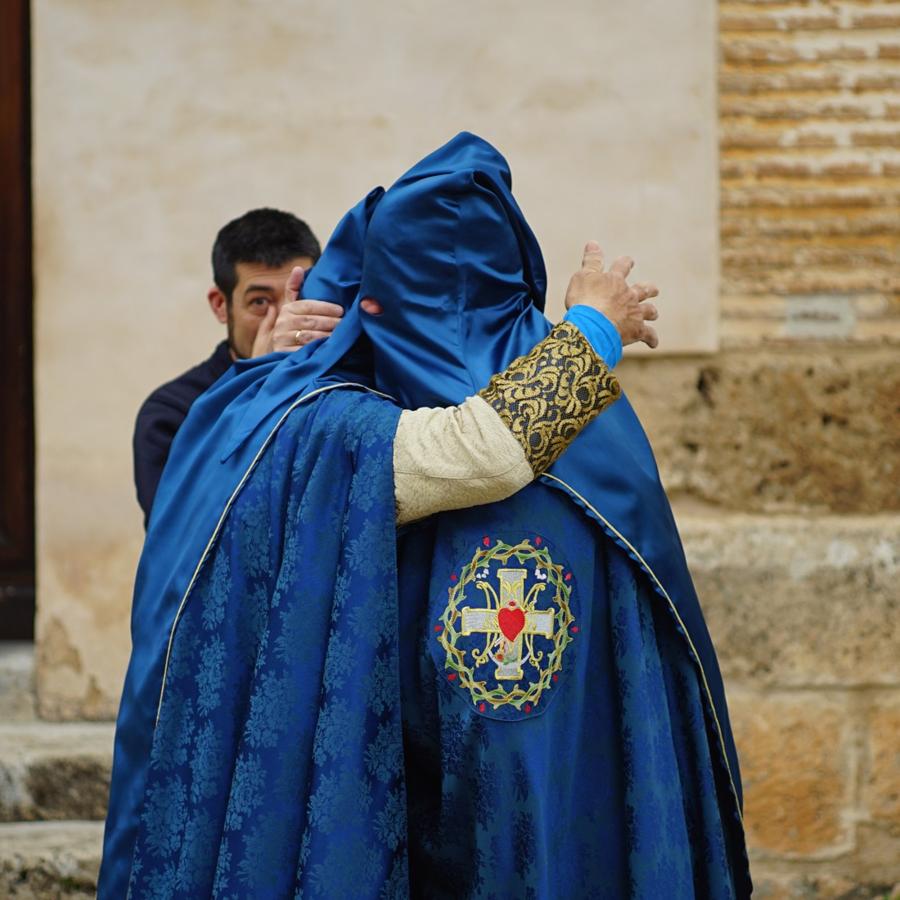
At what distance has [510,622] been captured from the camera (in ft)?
6.40

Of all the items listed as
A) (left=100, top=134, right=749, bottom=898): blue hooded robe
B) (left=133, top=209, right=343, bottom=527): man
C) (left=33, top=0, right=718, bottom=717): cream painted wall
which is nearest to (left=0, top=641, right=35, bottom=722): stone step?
(left=33, top=0, right=718, bottom=717): cream painted wall

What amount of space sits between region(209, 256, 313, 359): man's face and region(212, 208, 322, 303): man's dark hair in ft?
0.05

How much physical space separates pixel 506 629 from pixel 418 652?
149mm

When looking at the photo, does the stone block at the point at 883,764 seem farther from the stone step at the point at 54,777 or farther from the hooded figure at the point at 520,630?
the stone step at the point at 54,777

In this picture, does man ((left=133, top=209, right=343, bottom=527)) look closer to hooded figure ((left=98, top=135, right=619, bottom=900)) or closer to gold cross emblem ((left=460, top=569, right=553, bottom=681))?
hooded figure ((left=98, top=135, right=619, bottom=900))

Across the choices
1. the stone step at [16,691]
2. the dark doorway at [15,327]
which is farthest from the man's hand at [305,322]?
the dark doorway at [15,327]

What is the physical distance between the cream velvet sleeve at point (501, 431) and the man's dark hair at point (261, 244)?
3.98 ft

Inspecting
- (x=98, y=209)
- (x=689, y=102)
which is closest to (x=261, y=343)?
(x=98, y=209)

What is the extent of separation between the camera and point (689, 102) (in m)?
3.67

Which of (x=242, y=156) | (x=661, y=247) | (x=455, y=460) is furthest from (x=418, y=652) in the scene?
(x=242, y=156)

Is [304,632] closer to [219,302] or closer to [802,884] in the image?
[219,302]

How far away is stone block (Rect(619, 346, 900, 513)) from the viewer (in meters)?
3.63

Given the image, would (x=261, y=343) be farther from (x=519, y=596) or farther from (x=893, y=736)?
(x=893, y=736)

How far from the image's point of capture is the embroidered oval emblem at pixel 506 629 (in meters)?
1.93
